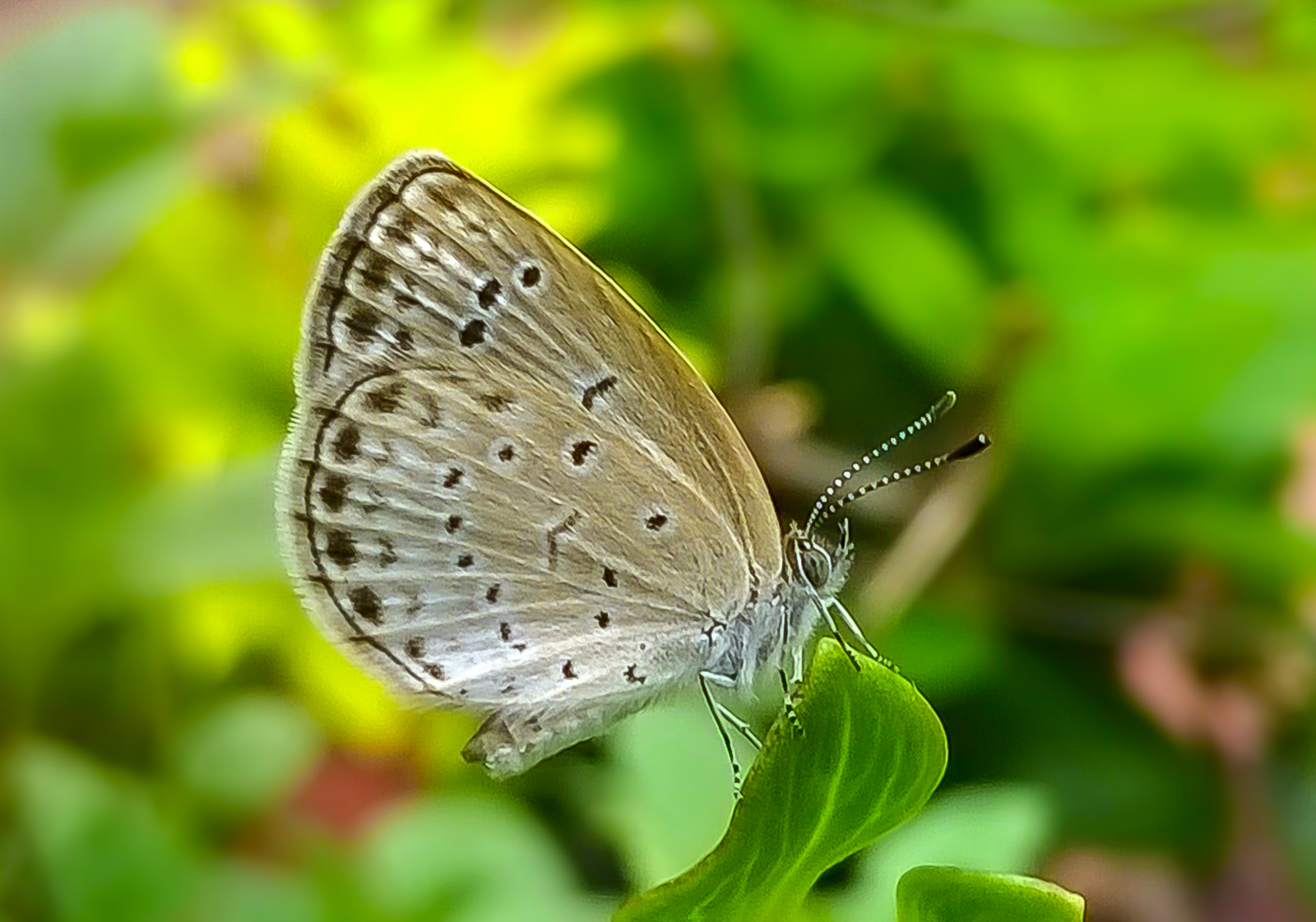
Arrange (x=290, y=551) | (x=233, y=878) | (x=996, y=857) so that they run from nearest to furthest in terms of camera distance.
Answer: (x=996, y=857) < (x=290, y=551) < (x=233, y=878)

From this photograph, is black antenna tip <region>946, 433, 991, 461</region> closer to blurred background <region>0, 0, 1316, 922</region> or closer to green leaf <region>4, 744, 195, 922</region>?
blurred background <region>0, 0, 1316, 922</region>

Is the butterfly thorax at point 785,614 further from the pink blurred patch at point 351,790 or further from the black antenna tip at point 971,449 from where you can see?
the pink blurred patch at point 351,790

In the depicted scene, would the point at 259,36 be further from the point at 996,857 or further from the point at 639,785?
the point at 996,857

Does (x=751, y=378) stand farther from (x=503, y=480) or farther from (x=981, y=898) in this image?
(x=981, y=898)

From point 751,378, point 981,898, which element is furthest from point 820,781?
point 751,378

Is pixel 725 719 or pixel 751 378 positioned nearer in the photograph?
pixel 725 719

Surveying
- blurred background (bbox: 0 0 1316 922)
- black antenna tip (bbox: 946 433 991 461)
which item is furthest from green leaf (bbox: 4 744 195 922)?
black antenna tip (bbox: 946 433 991 461)

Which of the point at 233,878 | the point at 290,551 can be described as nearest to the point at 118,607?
the point at 233,878
